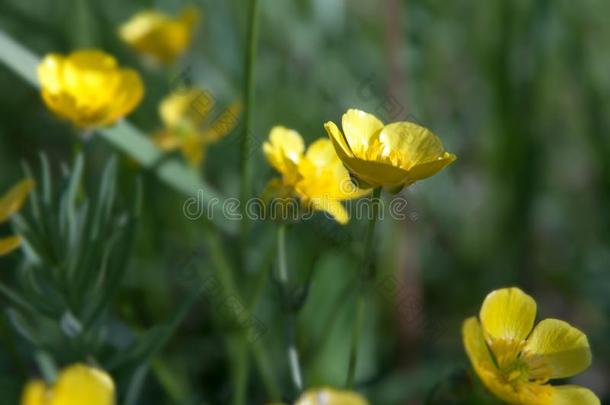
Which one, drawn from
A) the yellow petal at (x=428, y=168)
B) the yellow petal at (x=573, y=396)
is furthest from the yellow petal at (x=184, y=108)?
the yellow petal at (x=573, y=396)

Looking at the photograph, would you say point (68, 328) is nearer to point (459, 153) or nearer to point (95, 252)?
point (95, 252)

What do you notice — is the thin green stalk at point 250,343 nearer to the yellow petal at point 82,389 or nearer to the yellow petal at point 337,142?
the yellow petal at point 337,142

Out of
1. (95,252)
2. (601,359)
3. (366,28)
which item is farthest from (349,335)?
(366,28)

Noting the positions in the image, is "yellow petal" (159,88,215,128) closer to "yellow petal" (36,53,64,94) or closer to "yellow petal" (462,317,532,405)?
"yellow petal" (36,53,64,94)

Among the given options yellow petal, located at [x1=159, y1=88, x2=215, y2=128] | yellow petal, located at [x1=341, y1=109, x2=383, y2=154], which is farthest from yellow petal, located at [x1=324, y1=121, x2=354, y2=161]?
yellow petal, located at [x1=159, y1=88, x2=215, y2=128]

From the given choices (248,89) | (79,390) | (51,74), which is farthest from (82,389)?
(51,74)

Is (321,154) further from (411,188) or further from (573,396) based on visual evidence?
(411,188)
